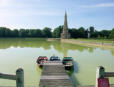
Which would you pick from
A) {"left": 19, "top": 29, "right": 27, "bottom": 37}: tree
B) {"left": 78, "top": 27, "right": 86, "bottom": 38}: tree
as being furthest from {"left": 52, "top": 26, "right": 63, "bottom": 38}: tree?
{"left": 19, "top": 29, "right": 27, "bottom": 37}: tree

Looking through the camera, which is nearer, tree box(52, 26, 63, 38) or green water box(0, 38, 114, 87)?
green water box(0, 38, 114, 87)

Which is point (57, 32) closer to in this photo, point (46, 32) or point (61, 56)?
point (46, 32)

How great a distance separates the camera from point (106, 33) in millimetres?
91062

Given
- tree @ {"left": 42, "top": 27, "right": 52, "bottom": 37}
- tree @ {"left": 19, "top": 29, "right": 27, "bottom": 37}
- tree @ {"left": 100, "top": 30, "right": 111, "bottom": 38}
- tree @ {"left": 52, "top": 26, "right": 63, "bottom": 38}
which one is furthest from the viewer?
tree @ {"left": 19, "top": 29, "right": 27, "bottom": 37}

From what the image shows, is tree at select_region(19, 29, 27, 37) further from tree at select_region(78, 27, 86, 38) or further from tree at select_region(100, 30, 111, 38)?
tree at select_region(100, 30, 111, 38)

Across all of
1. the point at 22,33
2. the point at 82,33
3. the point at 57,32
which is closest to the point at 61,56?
the point at 82,33

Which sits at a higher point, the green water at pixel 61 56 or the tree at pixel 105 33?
the tree at pixel 105 33

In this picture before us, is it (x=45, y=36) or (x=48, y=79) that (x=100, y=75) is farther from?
(x=45, y=36)

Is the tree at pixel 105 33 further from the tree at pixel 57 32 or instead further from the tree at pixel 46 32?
the tree at pixel 46 32

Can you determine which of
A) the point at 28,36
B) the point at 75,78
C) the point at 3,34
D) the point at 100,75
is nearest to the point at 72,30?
the point at 28,36

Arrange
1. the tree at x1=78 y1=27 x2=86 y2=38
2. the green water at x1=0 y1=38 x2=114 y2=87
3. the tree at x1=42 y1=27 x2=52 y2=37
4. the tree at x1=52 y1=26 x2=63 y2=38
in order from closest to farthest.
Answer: the green water at x1=0 y1=38 x2=114 y2=87
the tree at x1=78 y1=27 x2=86 y2=38
the tree at x1=52 y1=26 x2=63 y2=38
the tree at x1=42 y1=27 x2=52 y2=37

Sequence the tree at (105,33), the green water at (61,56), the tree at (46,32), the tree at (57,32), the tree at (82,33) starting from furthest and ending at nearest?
1. the tree at (46,32)
2. the tree at (57,32)
3. the tree at (105,33)
4. the tree at (82,33)
5. the green water at (61,56)

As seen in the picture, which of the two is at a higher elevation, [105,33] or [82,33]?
[82,33]

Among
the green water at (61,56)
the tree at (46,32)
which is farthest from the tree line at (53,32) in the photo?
the green water at (61,56)
